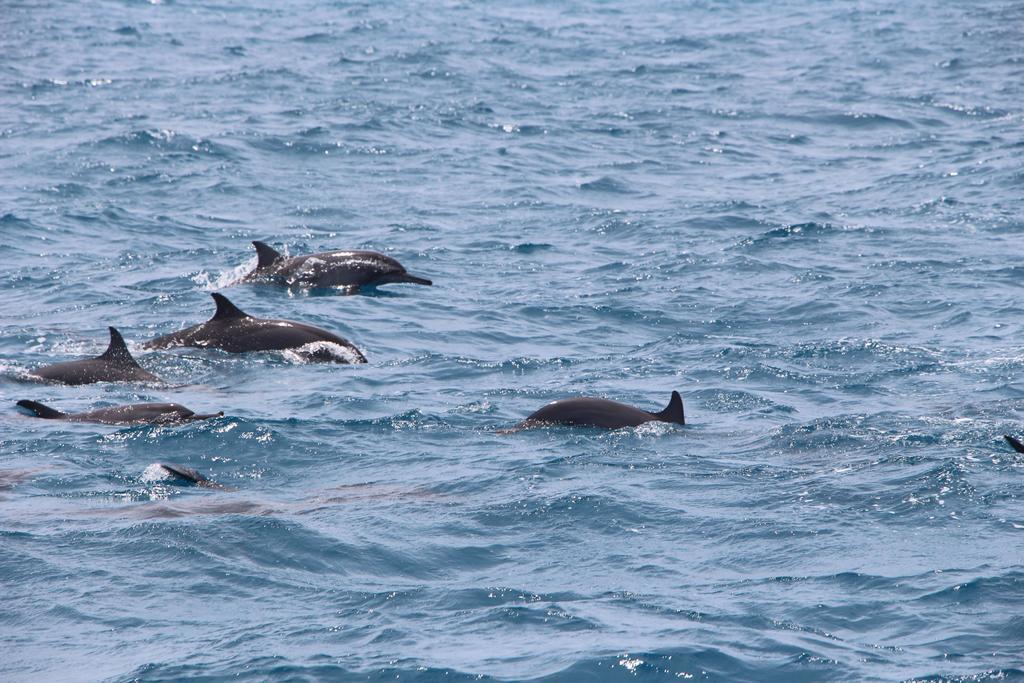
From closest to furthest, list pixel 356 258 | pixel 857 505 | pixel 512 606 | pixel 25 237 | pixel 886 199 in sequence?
pixel 512 606
pixel 857 505
pixel 356 258
pixel 25 237
pixel 886 199

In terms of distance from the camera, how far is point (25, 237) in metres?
23.0

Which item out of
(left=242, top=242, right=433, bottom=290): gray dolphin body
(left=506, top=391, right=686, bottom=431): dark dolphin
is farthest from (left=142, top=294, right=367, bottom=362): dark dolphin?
(left=506, top=391, right=686, bottom=431): dark dolphin

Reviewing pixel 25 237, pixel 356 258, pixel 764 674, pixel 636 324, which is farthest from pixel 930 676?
pixel 25 237

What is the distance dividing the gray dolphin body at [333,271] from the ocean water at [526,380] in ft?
1.00

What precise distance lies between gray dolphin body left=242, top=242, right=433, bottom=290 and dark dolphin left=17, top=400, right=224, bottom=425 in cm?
666

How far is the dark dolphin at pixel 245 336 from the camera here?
16375 mm

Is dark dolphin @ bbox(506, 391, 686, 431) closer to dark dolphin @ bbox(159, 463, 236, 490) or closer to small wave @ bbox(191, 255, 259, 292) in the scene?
dark dolphin @ bbox(159, 463, 236, 490)

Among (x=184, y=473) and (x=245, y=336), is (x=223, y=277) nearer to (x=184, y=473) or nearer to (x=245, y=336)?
(x=245, y=336)

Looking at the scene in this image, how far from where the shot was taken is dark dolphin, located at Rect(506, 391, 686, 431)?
43.7 ft

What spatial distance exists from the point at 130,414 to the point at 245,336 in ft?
10.6

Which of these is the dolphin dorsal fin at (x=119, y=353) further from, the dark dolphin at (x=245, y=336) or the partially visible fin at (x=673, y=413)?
the partially visible fin at (x=673, y=413)

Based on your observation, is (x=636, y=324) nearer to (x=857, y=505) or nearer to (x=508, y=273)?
(x=508, y=273)

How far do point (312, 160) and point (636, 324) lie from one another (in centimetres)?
1296

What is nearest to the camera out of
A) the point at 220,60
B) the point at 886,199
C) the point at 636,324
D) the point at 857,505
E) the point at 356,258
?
the point at 857,505
